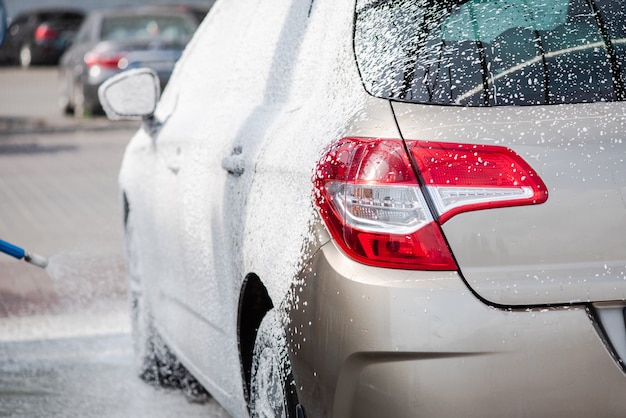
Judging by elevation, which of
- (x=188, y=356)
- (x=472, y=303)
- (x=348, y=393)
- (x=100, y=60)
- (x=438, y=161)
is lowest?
(x=100, y=60)

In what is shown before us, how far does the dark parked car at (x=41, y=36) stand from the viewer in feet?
116

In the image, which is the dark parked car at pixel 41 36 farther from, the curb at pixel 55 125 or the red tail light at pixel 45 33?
the curb at pixel 55 125

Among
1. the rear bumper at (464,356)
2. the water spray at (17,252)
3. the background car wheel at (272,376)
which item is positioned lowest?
the water spray at (17,252)

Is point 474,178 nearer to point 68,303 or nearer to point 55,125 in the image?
point 68,303

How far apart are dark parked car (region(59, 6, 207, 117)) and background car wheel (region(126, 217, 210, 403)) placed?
12.6 metres

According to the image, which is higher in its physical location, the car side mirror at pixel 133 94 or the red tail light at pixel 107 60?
the car side mirror at pixel 133 94

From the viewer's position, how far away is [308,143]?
313cm

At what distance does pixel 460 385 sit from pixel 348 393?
10.2 inches

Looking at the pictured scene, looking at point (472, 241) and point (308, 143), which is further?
point (308, 143)

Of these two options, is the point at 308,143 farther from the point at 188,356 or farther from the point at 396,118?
the point at 188,356

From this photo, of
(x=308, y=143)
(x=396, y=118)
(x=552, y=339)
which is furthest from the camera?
(x=308, y=143)

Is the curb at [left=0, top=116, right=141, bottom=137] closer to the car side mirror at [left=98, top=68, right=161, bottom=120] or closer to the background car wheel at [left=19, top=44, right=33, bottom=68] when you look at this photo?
the car side mirror at [left=98, top=68, right=161, bottom=120]

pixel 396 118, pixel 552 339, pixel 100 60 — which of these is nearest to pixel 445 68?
pixel 396 118

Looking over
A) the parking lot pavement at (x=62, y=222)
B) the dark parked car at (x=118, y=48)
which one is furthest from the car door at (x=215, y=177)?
the dark parked car at (x=118, y=48)
